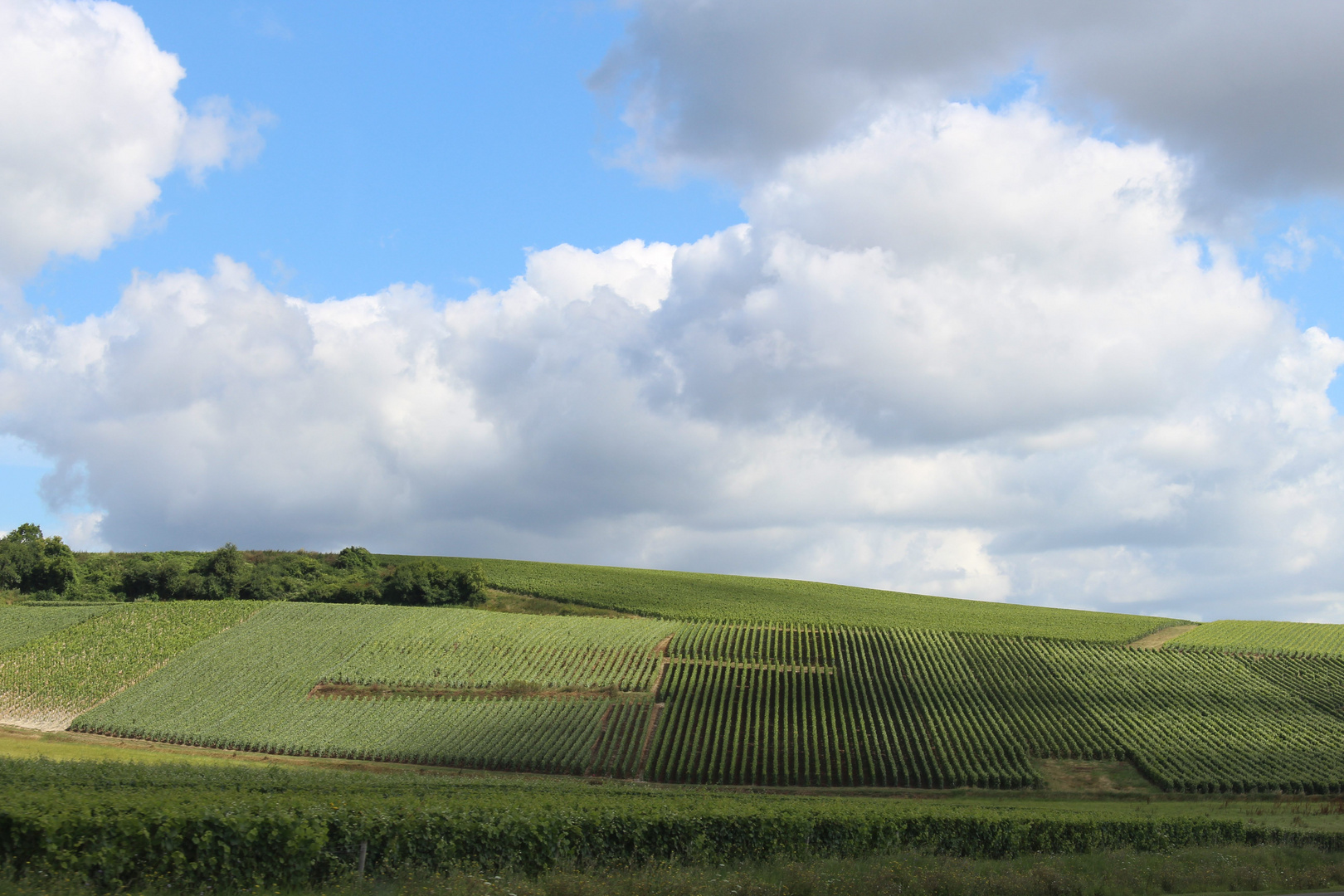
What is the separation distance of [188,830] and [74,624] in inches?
2574

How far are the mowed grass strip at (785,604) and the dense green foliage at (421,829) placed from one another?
51.0 meters

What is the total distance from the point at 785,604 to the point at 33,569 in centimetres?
7731

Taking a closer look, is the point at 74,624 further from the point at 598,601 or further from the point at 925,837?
the point at 925,837

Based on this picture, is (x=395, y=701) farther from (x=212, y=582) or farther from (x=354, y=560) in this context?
(x=354, y=560)

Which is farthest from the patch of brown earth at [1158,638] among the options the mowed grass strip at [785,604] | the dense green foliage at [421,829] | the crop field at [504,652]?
the dense green foliage at [421,829]

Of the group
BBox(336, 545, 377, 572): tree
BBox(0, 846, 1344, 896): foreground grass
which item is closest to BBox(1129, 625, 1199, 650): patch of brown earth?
BBox(0, 846, 1344, 896): foreground grass

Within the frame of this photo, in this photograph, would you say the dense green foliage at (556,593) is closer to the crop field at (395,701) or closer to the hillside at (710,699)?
the hillside at (710,699)

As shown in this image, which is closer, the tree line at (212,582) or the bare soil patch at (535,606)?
the bare soil patch at (535,606)

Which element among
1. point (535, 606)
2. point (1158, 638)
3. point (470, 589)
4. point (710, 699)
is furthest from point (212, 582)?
point (1158, 638)

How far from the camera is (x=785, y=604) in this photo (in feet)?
302

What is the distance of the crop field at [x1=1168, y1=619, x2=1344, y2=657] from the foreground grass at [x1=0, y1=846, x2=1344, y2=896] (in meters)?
58.1

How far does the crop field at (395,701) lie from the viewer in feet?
163

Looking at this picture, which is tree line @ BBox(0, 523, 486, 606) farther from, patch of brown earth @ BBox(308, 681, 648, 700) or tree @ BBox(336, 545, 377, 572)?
patch of brown earth @ BBox(308, 681, 648, 700)

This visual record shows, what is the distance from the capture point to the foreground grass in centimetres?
1652
